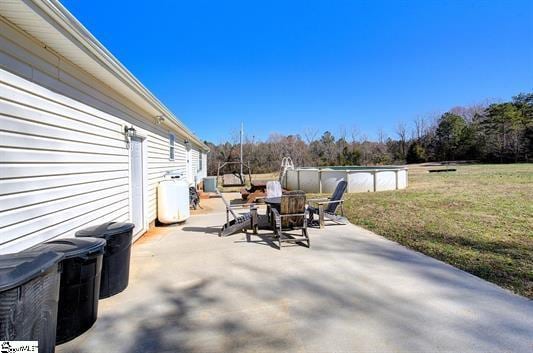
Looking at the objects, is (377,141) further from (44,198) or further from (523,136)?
(44,198)

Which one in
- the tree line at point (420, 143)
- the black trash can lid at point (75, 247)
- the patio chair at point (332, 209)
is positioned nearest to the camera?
the black trash can lid at point (75, 247)

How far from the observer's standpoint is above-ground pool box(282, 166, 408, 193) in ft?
41.0

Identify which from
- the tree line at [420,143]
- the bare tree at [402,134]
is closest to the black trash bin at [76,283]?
the tree line at [420,143]

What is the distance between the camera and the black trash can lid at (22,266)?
145 centimetres

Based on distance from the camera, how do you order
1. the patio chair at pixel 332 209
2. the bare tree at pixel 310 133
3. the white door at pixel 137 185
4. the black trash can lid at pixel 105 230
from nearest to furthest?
the black trash can lid at pixel 105 230 < the white door at pixel 137 185 < the patio chair at pixel 332 209 < the bare tree at pixel 310 133

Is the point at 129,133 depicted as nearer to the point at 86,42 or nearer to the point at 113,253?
the point at 86,42

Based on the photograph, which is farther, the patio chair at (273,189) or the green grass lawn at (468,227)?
the patio chair at (273,189)

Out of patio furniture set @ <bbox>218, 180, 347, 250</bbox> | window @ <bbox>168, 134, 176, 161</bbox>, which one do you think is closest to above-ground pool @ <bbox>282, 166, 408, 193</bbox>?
patio furniture set @ <bbox>218, 180, 347, 250</bbox>

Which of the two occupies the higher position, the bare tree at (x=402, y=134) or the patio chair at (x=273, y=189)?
the bare tree at (x=402, y=134)

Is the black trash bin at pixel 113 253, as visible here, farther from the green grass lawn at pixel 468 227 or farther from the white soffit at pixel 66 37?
the green grass lawn at pixel 468 227

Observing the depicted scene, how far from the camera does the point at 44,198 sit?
2881 mm

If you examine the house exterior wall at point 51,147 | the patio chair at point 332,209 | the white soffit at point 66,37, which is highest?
the white soffit at point 66,37

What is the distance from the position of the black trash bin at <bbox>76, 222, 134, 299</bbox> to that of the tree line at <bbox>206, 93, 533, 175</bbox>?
22803 millimetres

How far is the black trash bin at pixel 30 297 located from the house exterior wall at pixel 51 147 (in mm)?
886
